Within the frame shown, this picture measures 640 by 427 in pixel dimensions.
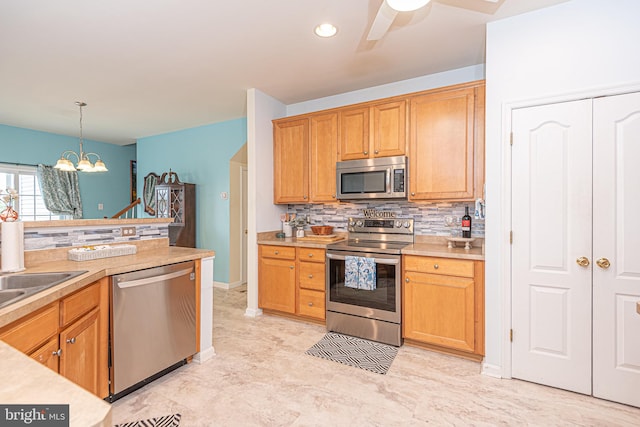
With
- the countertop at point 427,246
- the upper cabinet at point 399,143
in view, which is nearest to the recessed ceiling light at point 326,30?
the upper cabinet at point 399,143

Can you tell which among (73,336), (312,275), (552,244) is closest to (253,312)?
(312,275)

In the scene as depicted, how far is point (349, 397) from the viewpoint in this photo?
6.87ft

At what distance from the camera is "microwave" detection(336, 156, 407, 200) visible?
307 centimetres

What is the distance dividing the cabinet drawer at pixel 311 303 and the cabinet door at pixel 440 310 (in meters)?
0.88

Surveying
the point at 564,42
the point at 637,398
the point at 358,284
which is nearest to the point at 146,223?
the point at 358,284

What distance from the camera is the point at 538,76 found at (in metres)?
2.20

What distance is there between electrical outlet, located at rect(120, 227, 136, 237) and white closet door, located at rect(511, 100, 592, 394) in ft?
9.68

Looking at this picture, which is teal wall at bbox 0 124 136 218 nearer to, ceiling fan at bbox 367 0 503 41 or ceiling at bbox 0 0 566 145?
ceiling at bbox 0 0 566 145

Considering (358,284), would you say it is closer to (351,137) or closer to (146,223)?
(351,137)

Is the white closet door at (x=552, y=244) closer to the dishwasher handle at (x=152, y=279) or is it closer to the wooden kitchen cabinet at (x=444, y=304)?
the wooden kitchen cabinet at (x=444, y=304)

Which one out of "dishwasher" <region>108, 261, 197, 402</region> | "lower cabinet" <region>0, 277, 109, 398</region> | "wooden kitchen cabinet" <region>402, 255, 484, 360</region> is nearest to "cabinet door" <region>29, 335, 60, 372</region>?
"lower cabinet" <region>0, 277, 109, 398</region>

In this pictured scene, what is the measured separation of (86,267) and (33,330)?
24.5 inches

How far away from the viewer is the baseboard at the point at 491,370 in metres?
2.31

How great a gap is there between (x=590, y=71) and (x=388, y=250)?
1.87 m
